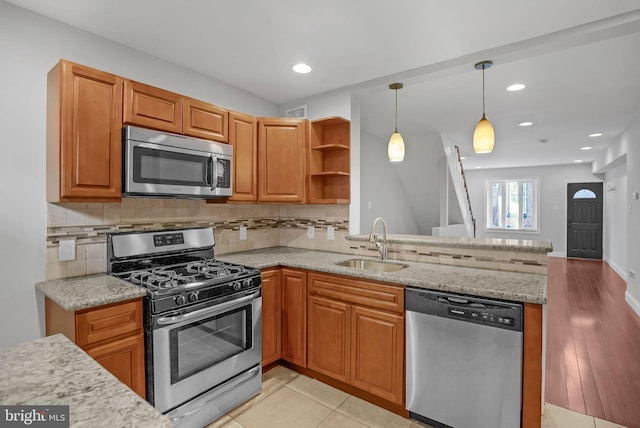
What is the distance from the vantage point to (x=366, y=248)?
10.5ft

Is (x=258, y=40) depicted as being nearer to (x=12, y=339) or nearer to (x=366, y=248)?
(x=366, y=248)

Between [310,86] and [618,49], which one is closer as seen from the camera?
[618,49]

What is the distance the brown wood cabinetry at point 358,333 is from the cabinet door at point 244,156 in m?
0.98

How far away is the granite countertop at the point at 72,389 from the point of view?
732mm

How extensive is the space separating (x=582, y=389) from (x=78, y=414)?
3284 millimetres

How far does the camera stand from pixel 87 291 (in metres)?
1.90

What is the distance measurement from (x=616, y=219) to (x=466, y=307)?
783 cm

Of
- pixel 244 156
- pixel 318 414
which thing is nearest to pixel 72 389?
pixel 318 414

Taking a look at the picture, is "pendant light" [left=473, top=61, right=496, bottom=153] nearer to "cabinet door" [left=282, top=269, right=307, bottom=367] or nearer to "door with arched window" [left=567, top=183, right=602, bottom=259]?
"cabinet door" [left=282, top=269, right=307, bottom=367]

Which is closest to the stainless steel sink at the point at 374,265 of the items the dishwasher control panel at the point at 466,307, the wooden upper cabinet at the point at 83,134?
the dishwasher control panel at the point at 466,307

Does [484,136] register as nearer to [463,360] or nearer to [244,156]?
[463,360]

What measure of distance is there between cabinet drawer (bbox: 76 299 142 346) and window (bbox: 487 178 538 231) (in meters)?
10.6

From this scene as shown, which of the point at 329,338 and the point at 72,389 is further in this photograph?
the point at 329,338

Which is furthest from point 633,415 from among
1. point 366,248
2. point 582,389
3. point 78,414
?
point 78,414
